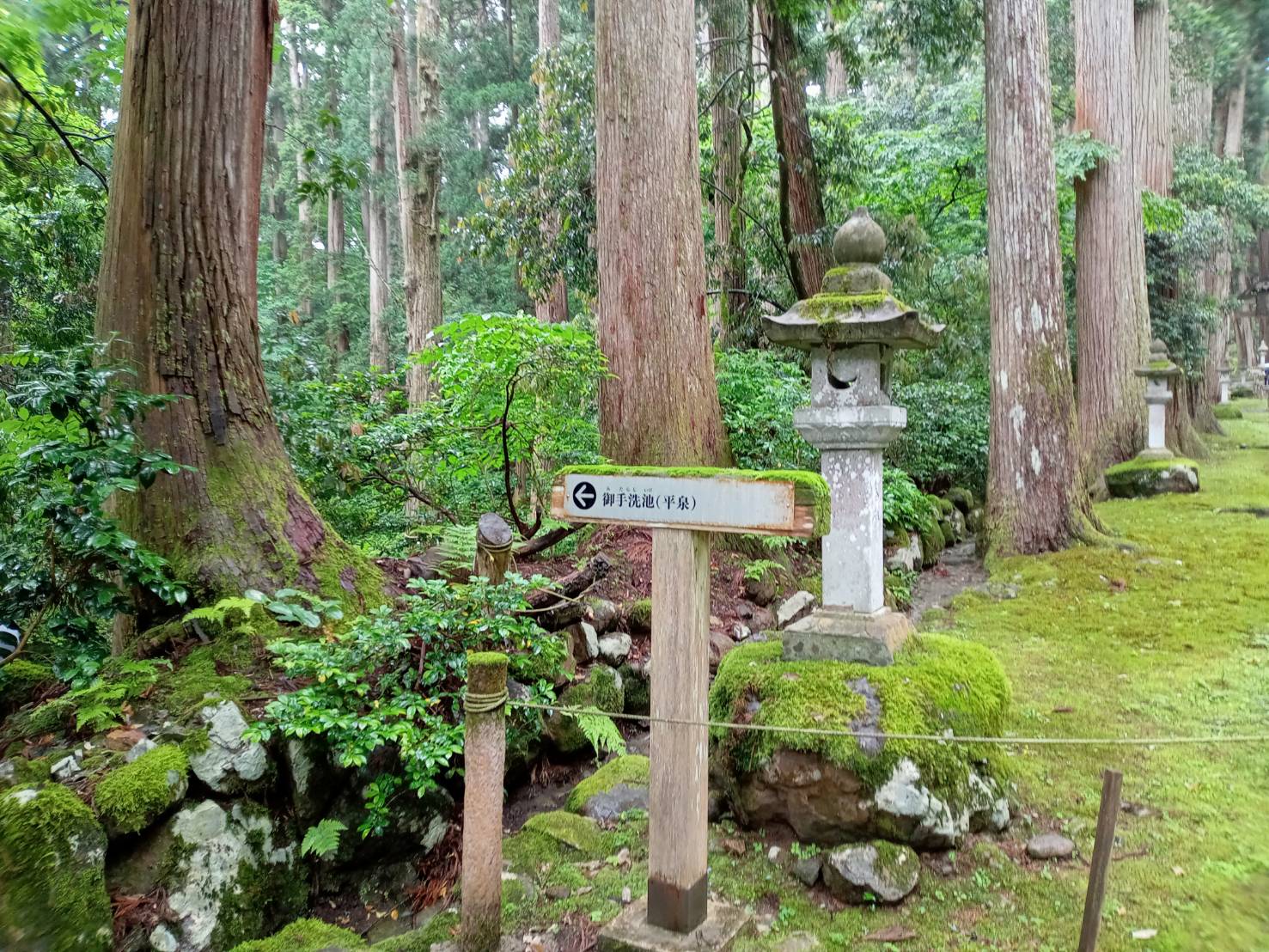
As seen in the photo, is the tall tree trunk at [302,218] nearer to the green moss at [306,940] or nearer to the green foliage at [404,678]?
the green foliage at [404,678]

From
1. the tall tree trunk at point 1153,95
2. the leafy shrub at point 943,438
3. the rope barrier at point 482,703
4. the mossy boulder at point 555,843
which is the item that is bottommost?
the mossy boulder at point 555,843

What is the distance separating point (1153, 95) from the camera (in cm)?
1404

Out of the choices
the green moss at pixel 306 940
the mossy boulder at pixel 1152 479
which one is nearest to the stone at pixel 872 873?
the green moss at pixel 306 940

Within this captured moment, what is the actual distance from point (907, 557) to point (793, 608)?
2.45 metres

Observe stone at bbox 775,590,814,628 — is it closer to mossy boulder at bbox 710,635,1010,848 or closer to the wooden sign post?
mossy boulder at bbox 710,635,1010,848

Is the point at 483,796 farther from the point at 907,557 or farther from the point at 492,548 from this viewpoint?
the point at 907,557

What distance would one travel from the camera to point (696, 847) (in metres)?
2.78

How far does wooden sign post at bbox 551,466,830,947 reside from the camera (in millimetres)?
2740

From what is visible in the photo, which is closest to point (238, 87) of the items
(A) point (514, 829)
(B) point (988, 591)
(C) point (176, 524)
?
(C) point (176, 524)

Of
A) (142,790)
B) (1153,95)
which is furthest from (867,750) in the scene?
(1153,95)

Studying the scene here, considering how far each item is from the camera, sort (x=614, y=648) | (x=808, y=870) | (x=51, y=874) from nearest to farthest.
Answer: (x=51, y=874)
(x=808, y=870)
(x=614, y=648)

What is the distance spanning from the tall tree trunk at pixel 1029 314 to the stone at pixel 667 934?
622 cm

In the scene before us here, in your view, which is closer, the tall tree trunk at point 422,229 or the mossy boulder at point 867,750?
the mossy boulder at point 867,750

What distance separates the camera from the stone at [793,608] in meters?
6.21
